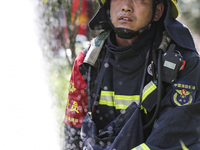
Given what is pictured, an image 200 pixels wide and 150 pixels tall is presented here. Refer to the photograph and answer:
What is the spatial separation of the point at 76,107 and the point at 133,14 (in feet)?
3.63

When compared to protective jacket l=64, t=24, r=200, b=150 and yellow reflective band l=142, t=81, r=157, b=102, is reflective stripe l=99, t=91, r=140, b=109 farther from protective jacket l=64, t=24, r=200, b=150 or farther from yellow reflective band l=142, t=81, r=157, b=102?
yellow reflective band l=142, t=81, r=157, b=102

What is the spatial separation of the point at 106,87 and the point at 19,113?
2744 millimetres

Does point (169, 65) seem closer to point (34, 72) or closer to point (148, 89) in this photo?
point (148, 89)

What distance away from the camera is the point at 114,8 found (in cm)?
267

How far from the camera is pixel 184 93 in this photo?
7.27ft

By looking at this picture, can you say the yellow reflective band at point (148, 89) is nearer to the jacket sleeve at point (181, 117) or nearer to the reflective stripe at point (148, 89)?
the reflective stripe at point (148, 89)

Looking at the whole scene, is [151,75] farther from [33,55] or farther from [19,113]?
[33,55]

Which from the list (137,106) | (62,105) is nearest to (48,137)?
(62,105)

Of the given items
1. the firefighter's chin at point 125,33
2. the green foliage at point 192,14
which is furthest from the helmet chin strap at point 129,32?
the green foliage at point 192,14

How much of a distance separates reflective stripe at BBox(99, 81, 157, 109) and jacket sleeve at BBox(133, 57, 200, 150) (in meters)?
0.16

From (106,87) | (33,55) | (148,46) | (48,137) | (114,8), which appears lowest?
(48,137)

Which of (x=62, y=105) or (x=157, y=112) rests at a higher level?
(x=157, y=112)

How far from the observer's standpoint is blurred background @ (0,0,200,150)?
4285 mm

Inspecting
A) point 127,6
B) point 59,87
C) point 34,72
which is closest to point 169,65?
point 127,6
